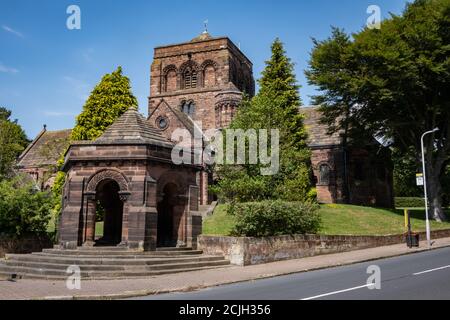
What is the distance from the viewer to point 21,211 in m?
19.7

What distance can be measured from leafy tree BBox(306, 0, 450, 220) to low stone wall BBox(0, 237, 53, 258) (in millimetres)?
22259

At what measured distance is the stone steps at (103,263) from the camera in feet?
42.9

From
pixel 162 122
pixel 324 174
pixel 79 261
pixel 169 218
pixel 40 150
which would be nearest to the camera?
pixel 79 261

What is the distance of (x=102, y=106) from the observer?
32.9 m

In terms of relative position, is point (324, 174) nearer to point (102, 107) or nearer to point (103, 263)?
point (102, 107)

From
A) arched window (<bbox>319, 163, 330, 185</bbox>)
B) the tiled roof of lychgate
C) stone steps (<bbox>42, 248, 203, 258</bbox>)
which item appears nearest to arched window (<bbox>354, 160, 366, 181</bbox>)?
arched window (<bbox>319, 163, 330, 185</bbox>)

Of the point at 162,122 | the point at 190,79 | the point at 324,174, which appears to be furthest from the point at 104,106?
the point at 324,174

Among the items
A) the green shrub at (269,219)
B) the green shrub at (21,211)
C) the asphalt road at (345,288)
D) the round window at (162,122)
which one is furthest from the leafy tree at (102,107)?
the asphalt road at (345,288)

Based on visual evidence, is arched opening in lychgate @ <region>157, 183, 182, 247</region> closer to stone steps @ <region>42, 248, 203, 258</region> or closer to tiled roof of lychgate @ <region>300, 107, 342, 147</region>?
stone steps @ <region>42, 248, 203, 258</region>

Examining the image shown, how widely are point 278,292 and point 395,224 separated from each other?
67.8 feet

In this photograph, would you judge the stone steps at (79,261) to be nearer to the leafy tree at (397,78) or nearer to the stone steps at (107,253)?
the stone steps at (107,253)

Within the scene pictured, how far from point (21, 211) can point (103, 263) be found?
860 cm

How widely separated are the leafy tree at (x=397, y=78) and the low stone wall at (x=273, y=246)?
1218 centimetres
